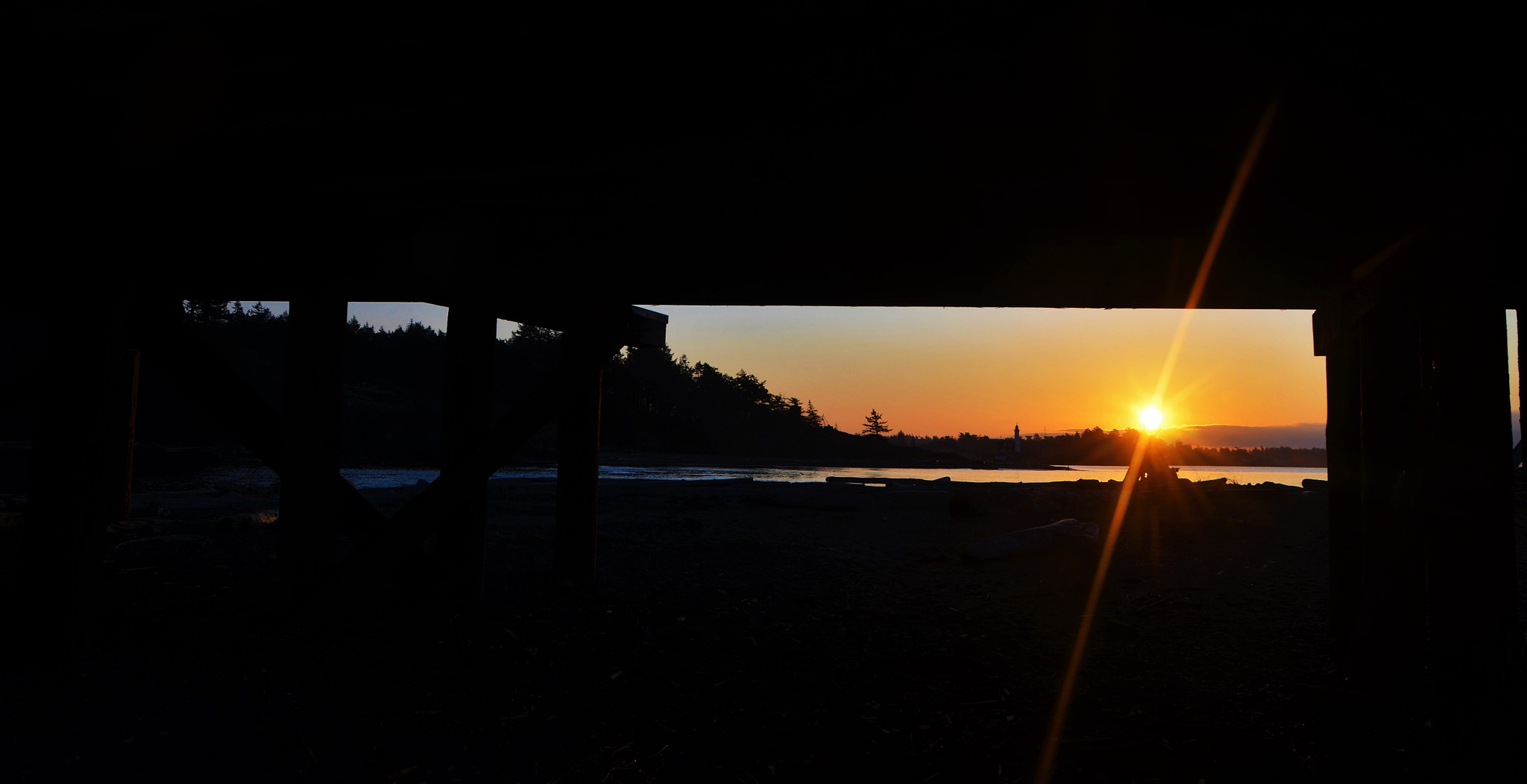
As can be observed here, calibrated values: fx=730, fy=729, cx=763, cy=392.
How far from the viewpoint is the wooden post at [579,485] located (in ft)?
20.3

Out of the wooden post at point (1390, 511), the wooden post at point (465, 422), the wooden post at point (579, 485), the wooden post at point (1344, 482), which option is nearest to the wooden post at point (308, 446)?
the wooden post at point (465, 422)

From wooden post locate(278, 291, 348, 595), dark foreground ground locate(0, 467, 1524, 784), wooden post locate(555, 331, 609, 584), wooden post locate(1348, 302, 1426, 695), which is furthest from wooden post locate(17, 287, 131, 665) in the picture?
wooden post locate(1348, 302, 1426, 695)

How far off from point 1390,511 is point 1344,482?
1.52m

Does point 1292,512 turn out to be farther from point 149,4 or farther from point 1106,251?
point 149,4

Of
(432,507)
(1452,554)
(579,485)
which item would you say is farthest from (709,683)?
(1452,554)

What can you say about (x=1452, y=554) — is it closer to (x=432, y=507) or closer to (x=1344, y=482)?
(x=1344, y=482)

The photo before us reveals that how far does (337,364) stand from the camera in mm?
4234

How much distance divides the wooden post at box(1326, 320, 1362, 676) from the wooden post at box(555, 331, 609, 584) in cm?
526

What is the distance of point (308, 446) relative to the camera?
409 centimetres

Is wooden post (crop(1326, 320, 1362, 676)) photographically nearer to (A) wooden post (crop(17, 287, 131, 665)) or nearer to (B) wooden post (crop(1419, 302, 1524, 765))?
(B) wooden post (crop(1419, 302, 1524, 765))

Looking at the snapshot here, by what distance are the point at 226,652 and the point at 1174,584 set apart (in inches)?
291

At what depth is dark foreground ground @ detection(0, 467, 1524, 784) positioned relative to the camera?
116 inches

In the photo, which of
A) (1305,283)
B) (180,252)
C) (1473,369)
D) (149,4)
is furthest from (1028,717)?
(180,252)

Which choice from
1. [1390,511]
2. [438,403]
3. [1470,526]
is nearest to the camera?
[1470,526]
